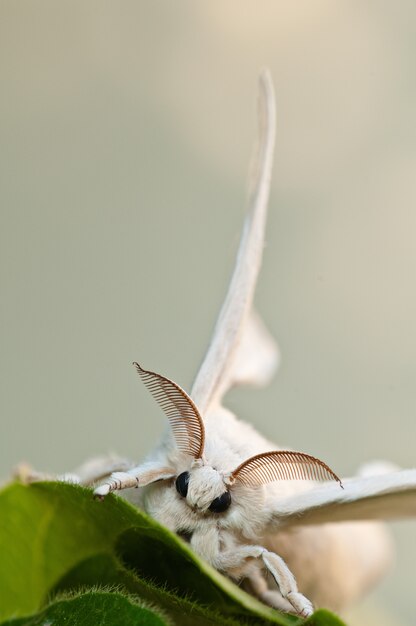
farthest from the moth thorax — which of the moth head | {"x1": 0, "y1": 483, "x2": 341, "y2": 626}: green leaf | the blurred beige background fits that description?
the blurred beige background

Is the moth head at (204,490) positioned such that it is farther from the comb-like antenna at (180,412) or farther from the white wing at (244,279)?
the white wing at (244,279)

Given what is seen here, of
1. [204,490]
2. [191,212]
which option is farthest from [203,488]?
[191,212]


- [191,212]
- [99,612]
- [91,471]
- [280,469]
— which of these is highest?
[280,469]

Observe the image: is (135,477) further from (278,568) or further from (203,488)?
(278,568)

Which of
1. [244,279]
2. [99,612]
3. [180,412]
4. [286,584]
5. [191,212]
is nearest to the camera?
[99,612]

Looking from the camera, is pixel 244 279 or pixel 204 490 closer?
pixel 204 490

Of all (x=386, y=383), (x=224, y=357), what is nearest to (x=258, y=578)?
(x=224, y=357)
